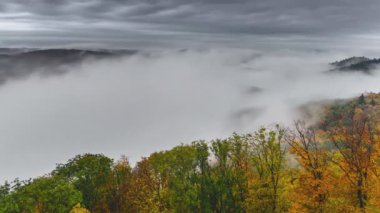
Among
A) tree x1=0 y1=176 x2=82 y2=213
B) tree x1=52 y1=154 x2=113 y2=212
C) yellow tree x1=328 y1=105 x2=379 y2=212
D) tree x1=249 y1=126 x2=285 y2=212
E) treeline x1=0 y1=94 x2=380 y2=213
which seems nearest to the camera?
yellow tree x1=328 y1=105 x2=379 y2=212

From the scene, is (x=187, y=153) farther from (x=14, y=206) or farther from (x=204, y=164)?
(x=14, y=206)

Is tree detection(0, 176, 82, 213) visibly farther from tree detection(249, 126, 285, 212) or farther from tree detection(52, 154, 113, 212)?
tree detection(249, 126, 285, 212)

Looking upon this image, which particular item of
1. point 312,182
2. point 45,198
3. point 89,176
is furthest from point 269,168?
point 89,176

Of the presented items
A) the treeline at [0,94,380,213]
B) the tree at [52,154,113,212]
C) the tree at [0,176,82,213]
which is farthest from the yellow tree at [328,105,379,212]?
the tree at [52,154,113,212]

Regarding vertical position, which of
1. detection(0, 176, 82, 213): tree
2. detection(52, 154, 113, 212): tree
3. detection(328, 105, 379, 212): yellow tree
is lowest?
detection(52, 154, 113, 212): tree

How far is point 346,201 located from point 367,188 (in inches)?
145

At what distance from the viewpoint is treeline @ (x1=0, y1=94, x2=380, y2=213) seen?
176 feet

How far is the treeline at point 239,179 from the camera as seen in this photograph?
53781mm

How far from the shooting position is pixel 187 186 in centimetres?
6856

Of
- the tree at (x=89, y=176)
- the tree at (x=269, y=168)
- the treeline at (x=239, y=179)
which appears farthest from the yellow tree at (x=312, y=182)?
the tree at (x=89, y=176)

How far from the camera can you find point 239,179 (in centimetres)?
6794

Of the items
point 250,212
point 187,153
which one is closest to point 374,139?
point 250,212

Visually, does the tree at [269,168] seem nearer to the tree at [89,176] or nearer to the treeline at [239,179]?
the treeline at [239,179]

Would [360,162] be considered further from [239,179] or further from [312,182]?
[239,179]
